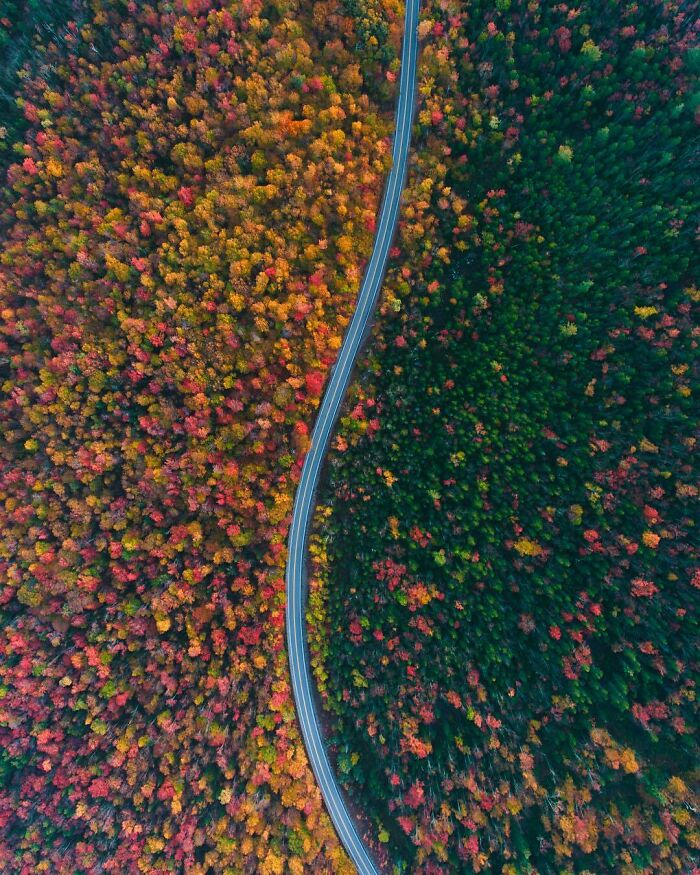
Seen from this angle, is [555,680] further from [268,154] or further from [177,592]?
[268,154]

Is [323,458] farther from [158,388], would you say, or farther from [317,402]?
[158,388]

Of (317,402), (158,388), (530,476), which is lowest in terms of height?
(158,388)

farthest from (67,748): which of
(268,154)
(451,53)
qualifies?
(451,53)

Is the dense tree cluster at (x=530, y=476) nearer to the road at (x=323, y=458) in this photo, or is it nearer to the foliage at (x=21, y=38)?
the road at (x=323, y=458)

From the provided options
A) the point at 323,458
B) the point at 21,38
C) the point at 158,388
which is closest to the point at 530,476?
the point at 323,458

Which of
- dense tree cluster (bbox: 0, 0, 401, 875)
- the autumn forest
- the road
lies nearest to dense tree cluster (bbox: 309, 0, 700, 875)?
the autumn forest

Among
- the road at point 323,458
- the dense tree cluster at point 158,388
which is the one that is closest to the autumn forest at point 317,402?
the dense tree cluster at point 158,388
